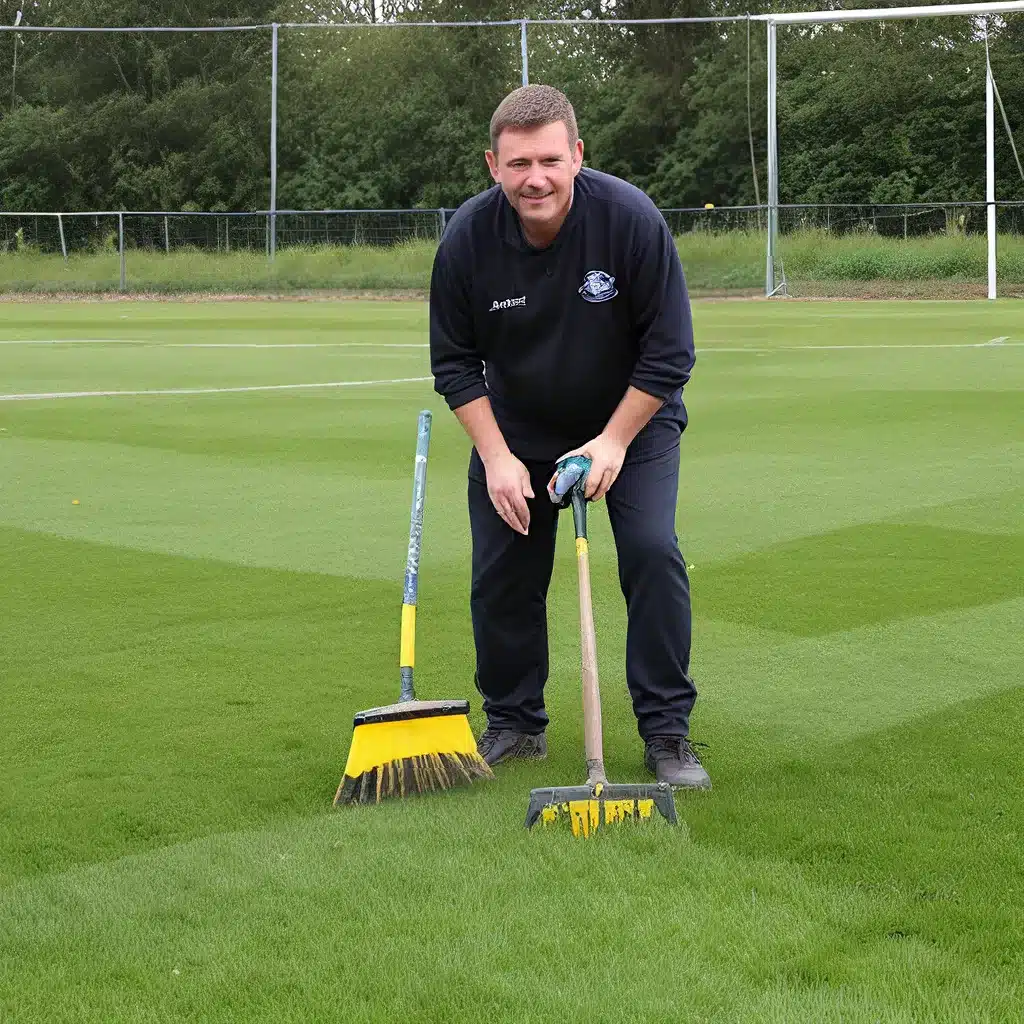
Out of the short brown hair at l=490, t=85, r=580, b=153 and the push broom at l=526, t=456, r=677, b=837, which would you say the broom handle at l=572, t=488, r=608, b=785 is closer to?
the push broom at l=526, t=456, r=677, b=837

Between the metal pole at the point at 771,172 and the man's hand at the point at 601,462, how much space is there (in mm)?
25882

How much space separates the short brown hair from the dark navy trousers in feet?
3.03

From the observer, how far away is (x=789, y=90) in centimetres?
4641

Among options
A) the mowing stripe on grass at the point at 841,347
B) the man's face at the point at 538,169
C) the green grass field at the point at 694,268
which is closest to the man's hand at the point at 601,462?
the man's face at the point at 538,169

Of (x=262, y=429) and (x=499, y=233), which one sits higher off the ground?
(x=499, y=233)

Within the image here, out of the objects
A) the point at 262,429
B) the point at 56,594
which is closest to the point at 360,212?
the point at 262,429

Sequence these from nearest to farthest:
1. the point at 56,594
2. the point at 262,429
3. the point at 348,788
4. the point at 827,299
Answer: the point at 348,788 < the point at 56,594 < the point at 262,429 < the point at 827,299

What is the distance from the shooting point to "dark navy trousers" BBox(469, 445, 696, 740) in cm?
423

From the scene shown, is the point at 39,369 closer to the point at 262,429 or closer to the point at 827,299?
the point at 262,429

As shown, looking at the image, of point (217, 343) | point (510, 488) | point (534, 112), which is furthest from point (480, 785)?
point (217, 343)

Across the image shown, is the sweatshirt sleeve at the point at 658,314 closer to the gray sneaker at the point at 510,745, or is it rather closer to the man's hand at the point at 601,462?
the man's hand at the point at 601,462

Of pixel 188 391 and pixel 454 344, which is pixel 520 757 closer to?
pixel 454 344

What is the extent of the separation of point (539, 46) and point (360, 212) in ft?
44.9

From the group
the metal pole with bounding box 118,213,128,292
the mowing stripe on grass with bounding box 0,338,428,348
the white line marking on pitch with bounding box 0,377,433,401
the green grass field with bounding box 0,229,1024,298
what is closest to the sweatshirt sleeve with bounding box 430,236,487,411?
the white line marking on pitch with bounding box 0,377,433,401
